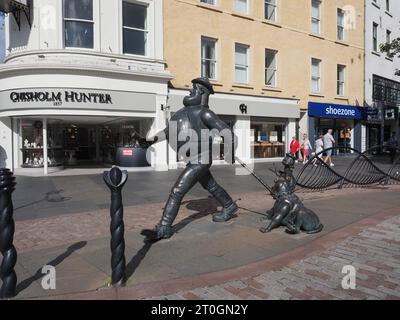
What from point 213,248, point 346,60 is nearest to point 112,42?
point 213,248

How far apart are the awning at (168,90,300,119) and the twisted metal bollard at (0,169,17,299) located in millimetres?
12205

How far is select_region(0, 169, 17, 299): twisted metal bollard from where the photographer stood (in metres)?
3.30

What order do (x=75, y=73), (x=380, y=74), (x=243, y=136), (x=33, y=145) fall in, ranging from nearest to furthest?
(x=75, y=73) < (x=33, y=145) < (x=243, y=136) < (x=380, y=74)

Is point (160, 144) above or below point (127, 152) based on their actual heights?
above

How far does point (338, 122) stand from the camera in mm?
23156

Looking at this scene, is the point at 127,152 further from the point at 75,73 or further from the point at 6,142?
the point at 6,142

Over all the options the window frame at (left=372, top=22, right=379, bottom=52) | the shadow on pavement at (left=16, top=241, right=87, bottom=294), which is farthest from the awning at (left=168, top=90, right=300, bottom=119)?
the shadow on pavement at (left=16, top=241, right=87, bottom=294)

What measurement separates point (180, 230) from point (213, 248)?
0.98 metres

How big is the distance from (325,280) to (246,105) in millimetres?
14642

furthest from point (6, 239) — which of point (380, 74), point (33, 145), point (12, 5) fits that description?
point (380, 74)

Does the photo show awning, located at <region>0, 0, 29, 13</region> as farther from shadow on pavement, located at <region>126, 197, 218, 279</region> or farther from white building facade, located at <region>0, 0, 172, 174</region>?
shadow on pavement, located at <region>126, 197, 218, 279</region>
